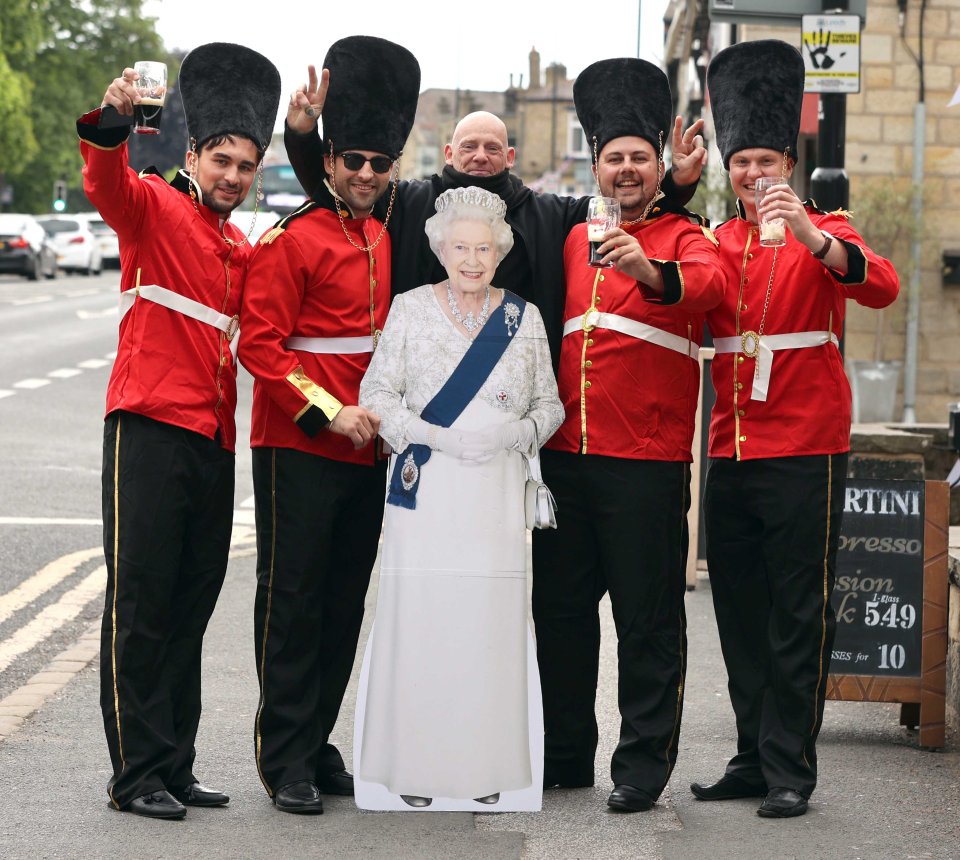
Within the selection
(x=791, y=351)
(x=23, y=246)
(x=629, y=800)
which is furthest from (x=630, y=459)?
(x=23, y=246)

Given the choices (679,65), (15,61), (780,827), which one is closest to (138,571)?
(780,827)

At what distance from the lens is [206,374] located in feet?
18.3

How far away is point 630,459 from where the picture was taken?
574 cm

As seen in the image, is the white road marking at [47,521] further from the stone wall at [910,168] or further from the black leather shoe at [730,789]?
the stone wall at [910,168]

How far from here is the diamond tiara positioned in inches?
222

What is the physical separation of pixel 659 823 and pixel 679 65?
3434cm

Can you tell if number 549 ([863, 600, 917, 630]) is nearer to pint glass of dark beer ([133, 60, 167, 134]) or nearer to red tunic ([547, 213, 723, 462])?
red tunic ([547, 213, 723, 462])

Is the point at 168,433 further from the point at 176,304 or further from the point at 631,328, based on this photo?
the point at 631,328

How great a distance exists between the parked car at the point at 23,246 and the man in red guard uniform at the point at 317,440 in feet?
118

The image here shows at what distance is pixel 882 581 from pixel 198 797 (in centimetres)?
279

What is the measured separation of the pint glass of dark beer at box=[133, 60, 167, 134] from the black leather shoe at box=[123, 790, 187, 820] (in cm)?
195

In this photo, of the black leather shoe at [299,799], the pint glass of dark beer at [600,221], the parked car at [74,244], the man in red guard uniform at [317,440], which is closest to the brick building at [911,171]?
the man in red guard uniform at [317,440]

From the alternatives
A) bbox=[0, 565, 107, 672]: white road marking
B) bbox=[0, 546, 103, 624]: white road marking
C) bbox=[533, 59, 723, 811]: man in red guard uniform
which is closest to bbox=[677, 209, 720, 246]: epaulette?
bbox=[533, 59, 723, 811]: man in red guard uniform

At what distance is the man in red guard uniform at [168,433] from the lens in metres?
5.46
